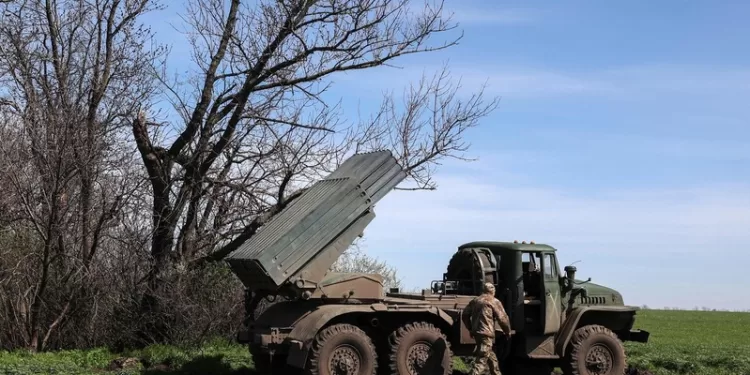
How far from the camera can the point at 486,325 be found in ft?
42.2

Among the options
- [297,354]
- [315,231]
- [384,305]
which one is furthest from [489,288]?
[297,354]

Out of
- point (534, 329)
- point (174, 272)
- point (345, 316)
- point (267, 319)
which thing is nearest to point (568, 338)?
point (534, 329)

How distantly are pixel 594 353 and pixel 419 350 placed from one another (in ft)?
A: 11.1

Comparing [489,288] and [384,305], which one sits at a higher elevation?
[489,288]

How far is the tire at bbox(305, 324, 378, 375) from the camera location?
12344 millimetres

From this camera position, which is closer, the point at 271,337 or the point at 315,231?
the point at 271,337

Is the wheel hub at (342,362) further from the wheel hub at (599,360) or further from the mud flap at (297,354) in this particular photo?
the wheel hub at (599,360)

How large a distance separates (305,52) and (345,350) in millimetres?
6902

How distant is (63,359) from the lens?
15.5 meters

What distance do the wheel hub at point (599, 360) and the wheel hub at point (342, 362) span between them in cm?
432

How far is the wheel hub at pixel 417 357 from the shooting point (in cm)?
1296

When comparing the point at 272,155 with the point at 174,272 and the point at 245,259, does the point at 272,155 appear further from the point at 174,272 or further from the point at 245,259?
the point at 245,259

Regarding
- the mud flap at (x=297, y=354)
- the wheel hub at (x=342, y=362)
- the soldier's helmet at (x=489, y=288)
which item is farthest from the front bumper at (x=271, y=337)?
the soldier's helmet at (x=489, y=288)

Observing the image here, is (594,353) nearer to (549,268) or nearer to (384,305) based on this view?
(549,268)
